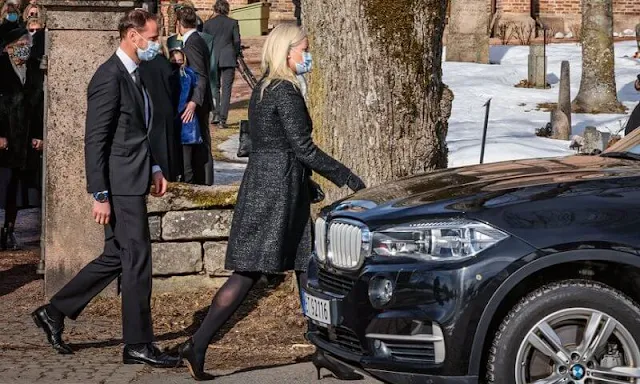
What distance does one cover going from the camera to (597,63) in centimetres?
2073

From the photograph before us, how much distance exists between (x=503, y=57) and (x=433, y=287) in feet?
71.9

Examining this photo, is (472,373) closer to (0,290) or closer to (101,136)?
(101,136)

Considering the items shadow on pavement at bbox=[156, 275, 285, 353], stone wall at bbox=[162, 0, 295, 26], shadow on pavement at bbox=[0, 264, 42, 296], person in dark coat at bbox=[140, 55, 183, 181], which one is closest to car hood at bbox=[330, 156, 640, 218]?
shadow on pavement at bbox=[156, 275, 285, 353]

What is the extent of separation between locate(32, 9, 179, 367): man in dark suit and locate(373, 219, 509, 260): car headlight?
2.01 metres

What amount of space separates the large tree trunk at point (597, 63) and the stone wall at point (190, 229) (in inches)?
490

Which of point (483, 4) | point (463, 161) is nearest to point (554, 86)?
point (483, 4)

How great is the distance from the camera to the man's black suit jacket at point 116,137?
24.4 ft

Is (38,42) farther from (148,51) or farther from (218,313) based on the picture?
(218,313)

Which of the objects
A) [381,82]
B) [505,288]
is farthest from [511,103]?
[505,288]

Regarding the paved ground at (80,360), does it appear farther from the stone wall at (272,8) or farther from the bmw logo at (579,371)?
the stone wall at (272,8)

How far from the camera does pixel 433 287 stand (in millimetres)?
5734

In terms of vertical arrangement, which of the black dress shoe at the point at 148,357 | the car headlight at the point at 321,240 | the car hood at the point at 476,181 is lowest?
the black dress shoe at the point at 148,357

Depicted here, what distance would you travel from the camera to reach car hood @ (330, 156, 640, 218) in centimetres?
611

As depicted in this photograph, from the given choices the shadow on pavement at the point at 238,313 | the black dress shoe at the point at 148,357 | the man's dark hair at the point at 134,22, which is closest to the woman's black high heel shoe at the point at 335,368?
the black dress shoe at the point at 148,357
